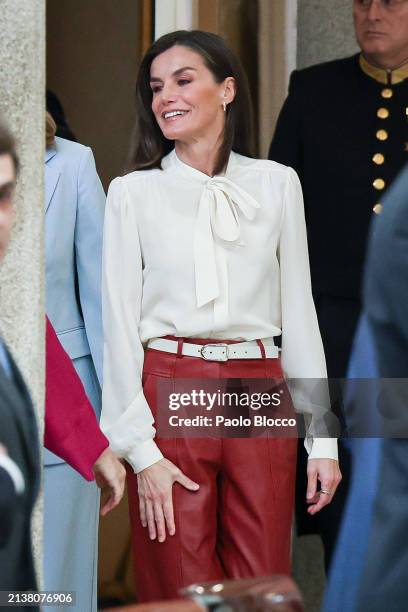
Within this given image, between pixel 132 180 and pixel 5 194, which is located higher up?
pixel 5 194

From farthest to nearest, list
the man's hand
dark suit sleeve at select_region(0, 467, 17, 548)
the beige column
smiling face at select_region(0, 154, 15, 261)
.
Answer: the man's hand
the beige column
smiling face at select_region(0, 154, 15, 261)
dark suit sleeve at select_region(0, 467, 17, 548)

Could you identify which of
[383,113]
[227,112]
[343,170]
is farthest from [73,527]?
[383,113]

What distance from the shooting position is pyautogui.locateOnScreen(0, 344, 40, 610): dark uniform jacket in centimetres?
218

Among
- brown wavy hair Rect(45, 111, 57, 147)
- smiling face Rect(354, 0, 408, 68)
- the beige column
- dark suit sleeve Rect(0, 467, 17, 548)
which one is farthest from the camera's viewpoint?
smiling face Rect(354, 0, 408, 68)

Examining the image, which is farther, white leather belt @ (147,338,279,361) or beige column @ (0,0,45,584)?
white leather belt @ (147,338,279,361)

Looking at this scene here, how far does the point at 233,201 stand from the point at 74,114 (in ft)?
5.55

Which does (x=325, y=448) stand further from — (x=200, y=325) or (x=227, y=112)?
(x=227, y=112)

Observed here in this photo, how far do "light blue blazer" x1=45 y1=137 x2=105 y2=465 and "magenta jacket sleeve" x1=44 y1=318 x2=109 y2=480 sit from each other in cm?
73

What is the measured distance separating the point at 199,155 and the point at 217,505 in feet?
2.74

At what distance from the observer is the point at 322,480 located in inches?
144

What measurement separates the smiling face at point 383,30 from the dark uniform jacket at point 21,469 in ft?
7.69

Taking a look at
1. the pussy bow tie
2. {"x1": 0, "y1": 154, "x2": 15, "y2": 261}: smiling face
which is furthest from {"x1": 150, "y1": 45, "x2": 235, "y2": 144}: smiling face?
{"x1": 0, "y1": 154, "x2": 15, "y2": 261}: smiling face

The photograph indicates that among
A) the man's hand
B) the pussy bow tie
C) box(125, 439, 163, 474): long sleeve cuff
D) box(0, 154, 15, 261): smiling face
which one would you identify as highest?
box(0, 154, 15, 261): smiling face

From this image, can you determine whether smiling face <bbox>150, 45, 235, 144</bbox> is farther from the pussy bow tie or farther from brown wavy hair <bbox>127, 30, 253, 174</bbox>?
the pussy bow tie
